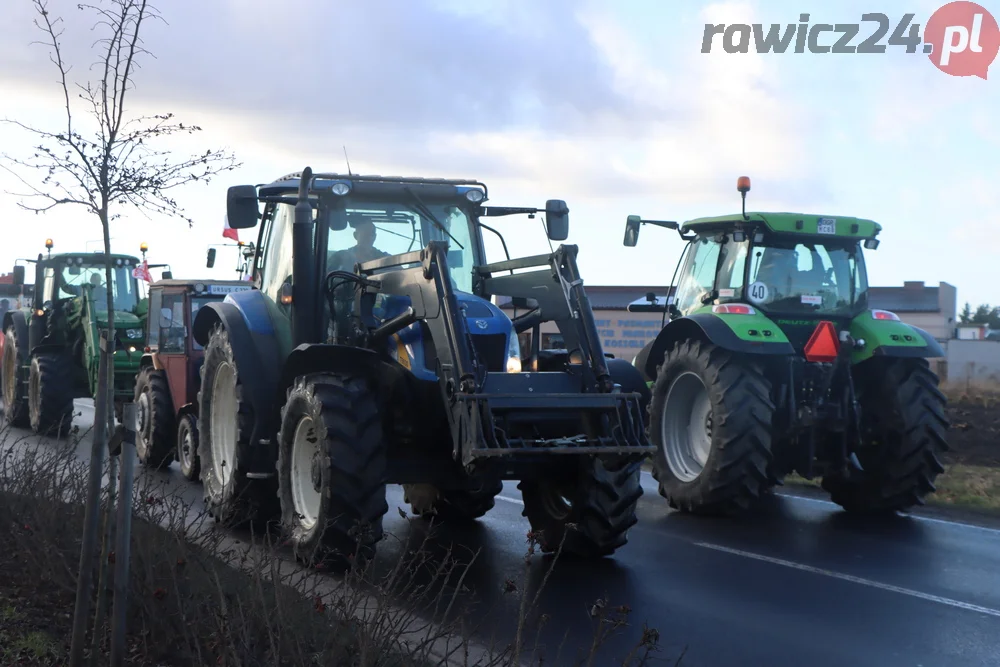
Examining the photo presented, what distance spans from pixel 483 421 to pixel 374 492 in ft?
2.87

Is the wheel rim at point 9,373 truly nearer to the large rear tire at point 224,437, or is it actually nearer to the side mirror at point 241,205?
the large rear tire at point 224,437

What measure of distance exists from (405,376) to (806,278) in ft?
15.4

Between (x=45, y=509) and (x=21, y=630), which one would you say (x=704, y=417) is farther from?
(x=21, y=630)

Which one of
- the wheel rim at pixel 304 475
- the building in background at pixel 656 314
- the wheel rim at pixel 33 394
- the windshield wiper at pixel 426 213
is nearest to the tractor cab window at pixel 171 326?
the wheel rim at pixel 33 394

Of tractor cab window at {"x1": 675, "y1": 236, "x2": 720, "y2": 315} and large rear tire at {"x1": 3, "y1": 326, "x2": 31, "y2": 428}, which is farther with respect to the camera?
large rear tire at {"x1": 3, "y1": 326, "x2": 31, "y2": 428}

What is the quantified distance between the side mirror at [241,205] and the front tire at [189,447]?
4134mm

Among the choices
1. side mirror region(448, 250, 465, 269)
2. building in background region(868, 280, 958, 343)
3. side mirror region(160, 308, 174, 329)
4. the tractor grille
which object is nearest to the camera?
the tractor grille

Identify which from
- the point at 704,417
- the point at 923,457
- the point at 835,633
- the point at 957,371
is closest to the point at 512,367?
the point at 835,633

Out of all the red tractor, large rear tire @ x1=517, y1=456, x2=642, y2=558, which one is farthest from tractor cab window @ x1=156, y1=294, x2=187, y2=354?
large rear tire @ x1=517, y1=456, x2=642, y2=558

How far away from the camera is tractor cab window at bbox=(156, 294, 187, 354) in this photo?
13477 mm

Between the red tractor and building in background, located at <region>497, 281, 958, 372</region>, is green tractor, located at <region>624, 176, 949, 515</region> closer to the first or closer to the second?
the red tractor

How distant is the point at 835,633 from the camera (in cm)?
662

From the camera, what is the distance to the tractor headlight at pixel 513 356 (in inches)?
317

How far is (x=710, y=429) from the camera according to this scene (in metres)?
10.6
